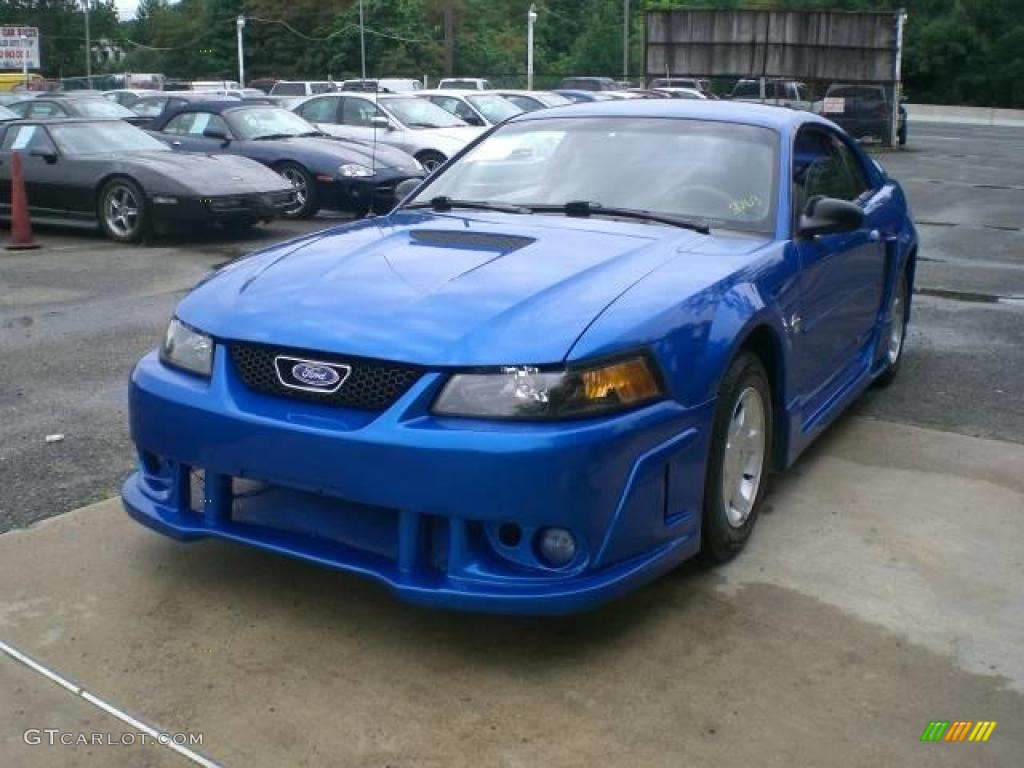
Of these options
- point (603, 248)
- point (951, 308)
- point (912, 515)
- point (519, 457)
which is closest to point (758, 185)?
point (603, 248)

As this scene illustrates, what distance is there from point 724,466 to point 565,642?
79cm

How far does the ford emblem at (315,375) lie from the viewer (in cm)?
337

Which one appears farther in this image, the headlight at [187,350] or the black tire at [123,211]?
the black tire at [123,211]

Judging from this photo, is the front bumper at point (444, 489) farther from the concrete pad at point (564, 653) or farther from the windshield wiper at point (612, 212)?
the windshield wiper at point (612, 212)

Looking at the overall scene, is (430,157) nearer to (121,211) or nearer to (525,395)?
(121,211)

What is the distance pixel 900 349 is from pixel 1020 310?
2.60 m

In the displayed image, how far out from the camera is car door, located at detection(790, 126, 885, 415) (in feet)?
15.2

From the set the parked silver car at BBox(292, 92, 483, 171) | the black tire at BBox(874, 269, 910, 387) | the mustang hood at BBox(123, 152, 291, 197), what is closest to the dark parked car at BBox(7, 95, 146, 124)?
the parked silver car at BBox(292, 92, 483, 171)

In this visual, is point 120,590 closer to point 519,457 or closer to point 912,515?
point 519,457

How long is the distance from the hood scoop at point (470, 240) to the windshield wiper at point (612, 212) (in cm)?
45

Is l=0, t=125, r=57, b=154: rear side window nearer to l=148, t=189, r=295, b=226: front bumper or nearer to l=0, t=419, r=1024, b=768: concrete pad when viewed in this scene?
l=148, t=189, r=295, b=226: front bumper

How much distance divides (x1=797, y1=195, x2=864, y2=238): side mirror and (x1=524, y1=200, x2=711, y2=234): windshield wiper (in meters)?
Answer: 0.41

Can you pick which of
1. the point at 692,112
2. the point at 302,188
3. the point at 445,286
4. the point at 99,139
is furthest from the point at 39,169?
the point at 445,286

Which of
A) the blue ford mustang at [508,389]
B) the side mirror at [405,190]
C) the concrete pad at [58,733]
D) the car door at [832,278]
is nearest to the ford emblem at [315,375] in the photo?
the blue ford mustang at [508,389]
